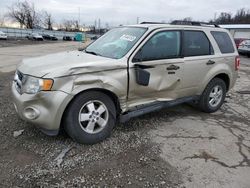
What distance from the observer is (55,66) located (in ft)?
12.4

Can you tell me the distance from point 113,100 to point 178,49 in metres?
1.54

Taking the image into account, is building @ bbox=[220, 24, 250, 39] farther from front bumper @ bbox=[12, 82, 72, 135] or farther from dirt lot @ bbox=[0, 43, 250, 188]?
front bumper @ bbox=[12, 82, 72, 135]

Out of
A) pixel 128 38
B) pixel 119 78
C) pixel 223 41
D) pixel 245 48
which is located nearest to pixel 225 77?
pixel 223 41

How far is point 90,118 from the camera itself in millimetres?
4023

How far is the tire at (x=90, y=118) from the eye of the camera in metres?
3.85

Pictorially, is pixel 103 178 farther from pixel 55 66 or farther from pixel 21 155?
pixel 55 66

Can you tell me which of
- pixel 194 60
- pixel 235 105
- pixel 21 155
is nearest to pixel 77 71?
pixel 21 155

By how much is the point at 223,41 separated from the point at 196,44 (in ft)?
2.94

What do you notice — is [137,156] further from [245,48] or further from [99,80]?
[245,48]

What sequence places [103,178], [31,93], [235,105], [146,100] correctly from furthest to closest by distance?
[235,105], [146,100], [31,93], [103,178]

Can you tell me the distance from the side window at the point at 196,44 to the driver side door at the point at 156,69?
0.17 m

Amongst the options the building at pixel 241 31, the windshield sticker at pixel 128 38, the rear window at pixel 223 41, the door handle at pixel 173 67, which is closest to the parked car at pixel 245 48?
the building at pixel 241 31

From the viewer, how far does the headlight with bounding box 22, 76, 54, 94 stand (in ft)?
11.8

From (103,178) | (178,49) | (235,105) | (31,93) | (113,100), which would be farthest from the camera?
(235,105)
